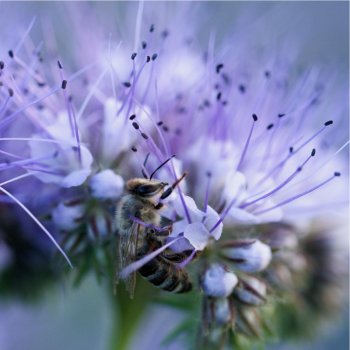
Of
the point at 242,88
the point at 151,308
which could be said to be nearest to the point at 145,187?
the point at 242,88

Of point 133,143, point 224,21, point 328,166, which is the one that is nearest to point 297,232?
point 328,166

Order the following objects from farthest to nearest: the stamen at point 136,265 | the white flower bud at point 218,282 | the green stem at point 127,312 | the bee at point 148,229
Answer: the green stem at point 127,312, the white flower bud at point 218,282, the bee at point 148,229, the stamen at point 136,265

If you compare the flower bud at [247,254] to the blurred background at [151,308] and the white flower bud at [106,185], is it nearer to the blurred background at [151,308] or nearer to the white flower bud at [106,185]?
the white flower bud at [106,185]

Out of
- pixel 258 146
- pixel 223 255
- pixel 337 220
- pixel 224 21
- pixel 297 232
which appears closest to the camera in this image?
pixel 223 255

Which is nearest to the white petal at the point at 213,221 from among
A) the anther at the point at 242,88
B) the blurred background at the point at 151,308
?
the anther at the point at 242,88

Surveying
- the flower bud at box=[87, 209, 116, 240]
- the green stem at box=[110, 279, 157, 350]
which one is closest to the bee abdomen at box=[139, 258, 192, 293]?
the flower bud at box=[87, 209, 116, 240]

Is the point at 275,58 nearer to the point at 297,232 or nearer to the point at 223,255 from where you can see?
the point at 297,232
